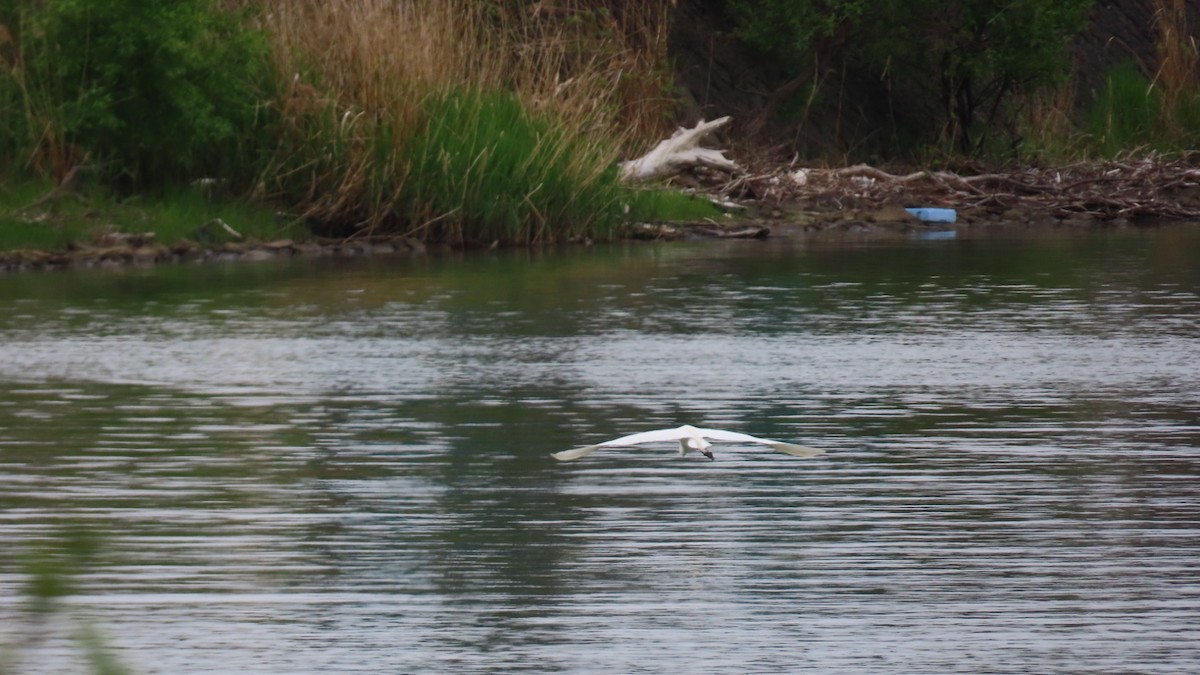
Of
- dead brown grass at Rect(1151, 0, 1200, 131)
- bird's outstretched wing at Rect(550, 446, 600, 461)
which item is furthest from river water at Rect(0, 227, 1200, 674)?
dead brown grass at Rect(1151, 0, 1200, 131)

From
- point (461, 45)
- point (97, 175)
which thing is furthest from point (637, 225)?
point (97, 175)

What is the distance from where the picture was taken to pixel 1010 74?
2534cm

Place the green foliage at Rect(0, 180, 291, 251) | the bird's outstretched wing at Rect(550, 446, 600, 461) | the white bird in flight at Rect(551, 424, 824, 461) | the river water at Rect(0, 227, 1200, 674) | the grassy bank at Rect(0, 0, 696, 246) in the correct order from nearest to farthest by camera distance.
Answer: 1. the river water at Rect(0, 227, 1200, 674)
2. the white bird in flight at Rect(551, 424, 824, 461)
3. the bird's outstretched wing at Rect(550, 446, 600, 461)
4. the green foliage at Rect(0, 180, 291, 251)
5. the grassy bank at Rect(0, 0, 696, 246)

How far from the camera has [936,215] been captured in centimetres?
2134

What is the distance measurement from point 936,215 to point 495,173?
5.72 meters

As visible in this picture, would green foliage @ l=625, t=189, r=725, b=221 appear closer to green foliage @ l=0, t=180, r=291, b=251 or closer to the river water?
green foliage @ l=0, t=180, r=291, b=251

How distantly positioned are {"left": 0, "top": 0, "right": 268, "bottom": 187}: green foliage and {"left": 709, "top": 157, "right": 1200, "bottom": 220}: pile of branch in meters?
6.45

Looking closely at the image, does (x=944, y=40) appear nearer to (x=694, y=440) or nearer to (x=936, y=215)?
(x=936, y=215)

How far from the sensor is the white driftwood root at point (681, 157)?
21234 mm

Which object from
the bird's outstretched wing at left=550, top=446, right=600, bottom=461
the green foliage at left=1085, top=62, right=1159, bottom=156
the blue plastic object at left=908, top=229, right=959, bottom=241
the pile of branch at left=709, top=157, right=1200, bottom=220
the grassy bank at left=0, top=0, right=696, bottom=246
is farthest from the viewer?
the green foliage at left=1085, top=62, right=1159, bottom=156

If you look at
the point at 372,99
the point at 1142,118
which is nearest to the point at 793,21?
the point at 1142,118

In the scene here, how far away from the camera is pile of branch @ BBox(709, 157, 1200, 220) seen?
72.1 feet

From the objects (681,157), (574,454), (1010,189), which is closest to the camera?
(574,454)

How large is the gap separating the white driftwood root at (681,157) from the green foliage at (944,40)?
123 inches
